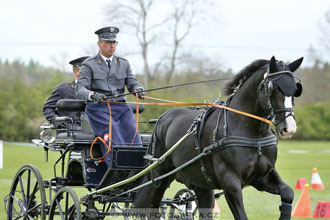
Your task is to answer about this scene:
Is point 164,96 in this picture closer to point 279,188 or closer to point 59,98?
point 59,98

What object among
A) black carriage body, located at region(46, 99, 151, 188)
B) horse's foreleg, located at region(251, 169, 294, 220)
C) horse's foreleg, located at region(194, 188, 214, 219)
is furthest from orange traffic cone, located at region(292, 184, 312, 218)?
horse's foreleg, located at region(251, 169, 294, 220)

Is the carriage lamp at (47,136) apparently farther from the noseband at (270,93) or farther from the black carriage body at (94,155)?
the noseband at (270,93)

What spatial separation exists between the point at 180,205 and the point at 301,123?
3199cm

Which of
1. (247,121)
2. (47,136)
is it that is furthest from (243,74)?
(47,136)

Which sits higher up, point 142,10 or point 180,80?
point 142,10

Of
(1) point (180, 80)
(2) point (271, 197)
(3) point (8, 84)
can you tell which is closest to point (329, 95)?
(1) point (180, 80)

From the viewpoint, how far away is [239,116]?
5512 millimetres

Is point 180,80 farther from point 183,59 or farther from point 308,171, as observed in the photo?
point 308,171

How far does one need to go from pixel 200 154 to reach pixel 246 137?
19.4 inches

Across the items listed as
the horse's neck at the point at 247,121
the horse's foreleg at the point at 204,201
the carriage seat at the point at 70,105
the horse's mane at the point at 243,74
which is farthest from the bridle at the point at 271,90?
the carriage seat at the point at 70,105

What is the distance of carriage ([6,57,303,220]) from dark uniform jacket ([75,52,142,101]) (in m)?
0.27

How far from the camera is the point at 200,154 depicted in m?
5.63

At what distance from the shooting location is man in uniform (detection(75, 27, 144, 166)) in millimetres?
6543

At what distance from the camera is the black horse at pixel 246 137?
5.16m
